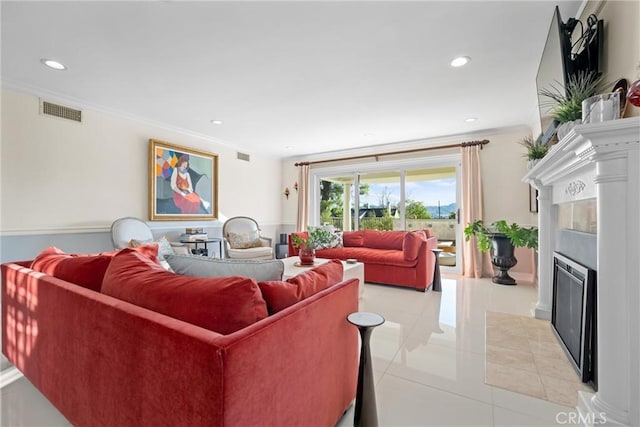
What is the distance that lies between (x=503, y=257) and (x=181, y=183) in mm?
4917

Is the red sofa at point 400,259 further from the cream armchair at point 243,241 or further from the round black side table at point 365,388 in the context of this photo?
the round black side table at point 365,388

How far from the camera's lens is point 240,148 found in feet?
18.4

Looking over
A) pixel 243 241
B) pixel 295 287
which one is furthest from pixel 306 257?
pixel 295 287

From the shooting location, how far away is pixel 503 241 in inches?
157

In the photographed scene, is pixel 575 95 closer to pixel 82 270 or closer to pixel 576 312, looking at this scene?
pixel 576 312

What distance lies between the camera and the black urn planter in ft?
13.1

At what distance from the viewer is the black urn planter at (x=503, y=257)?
3.99 metres

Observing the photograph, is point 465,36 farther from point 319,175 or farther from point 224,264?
point 319,175

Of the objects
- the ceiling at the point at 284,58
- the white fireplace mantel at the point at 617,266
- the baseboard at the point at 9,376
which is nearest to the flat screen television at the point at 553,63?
the ceiling at the point at 284,58

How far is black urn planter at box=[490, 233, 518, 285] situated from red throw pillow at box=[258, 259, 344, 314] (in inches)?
141

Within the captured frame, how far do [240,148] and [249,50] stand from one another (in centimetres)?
338

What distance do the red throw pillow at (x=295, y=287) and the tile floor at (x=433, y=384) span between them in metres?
0.72

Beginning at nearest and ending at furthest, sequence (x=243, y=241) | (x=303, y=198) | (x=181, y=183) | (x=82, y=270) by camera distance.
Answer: (x=82, y=270) < (x=181, y=183) < (x=243, y=241) < (x=303, y=198)

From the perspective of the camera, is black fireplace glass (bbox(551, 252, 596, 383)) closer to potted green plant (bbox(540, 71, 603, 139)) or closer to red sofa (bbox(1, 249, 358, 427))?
potted green plant (bbox(540, 71, 603, 139))
